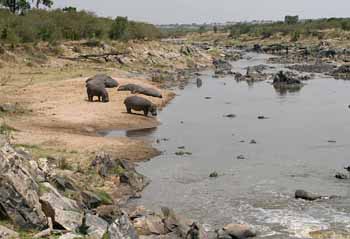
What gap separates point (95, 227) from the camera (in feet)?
43.0

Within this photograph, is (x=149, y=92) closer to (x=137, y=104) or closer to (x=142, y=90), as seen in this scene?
(x=142, y=90)

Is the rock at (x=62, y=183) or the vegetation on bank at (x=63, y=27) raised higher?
the vegetation on bank at (x=63, y=27)

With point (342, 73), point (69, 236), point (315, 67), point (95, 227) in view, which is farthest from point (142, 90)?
point (315, 67)

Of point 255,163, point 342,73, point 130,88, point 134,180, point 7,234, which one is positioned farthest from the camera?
point 342,73

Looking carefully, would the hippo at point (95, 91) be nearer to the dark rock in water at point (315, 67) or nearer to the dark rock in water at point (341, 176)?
the dark rock in water at point (341, 176)

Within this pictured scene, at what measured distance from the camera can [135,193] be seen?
20.1 meters

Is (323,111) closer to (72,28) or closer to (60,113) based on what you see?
(60,113)

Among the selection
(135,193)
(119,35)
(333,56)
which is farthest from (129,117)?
(333,56)

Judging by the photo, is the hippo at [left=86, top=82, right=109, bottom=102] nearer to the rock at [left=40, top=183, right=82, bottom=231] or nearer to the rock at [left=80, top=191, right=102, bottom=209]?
the rock at [left=80, top=191, right=102, bottom=209]

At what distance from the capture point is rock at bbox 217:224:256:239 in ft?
52.5

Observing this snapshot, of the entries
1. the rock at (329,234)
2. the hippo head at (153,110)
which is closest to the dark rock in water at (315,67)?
the hippo head at (153,110)

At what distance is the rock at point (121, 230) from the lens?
11.7m

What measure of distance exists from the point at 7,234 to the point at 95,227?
2.43m

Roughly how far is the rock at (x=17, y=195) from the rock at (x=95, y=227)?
3.27 ft
